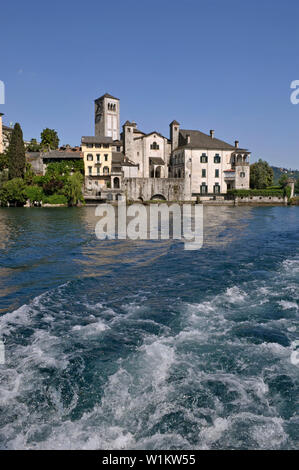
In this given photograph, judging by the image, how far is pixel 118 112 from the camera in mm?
100375

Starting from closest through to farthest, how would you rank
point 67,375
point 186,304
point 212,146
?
point 67,375 → point 186,304 → point 212,146

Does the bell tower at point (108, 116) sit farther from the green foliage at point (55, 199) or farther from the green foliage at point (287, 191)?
the green foliage at point (287, 191)

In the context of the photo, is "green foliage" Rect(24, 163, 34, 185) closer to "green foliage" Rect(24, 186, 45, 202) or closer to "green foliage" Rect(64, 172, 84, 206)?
"green foliage" Rect(24, 186, 45, 202)

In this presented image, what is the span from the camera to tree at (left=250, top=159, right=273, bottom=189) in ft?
272

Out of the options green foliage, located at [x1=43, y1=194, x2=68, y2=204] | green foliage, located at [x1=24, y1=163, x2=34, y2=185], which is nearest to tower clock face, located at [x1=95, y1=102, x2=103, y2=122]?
green foliage, located at [x1=24, y1=163, x2=34, y2=185]

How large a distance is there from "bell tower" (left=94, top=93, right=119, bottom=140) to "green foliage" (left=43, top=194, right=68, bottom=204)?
39.4 m

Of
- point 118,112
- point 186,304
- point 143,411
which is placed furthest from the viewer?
point 118,112

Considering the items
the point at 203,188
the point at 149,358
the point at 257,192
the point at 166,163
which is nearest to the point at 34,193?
the point at 166,163

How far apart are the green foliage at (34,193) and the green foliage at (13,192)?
819 millimetres

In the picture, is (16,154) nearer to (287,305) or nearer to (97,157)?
(97,157)

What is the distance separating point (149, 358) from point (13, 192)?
60105mm

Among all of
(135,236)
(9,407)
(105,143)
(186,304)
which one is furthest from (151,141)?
(9,407)

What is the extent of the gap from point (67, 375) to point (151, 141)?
79.4 metres
